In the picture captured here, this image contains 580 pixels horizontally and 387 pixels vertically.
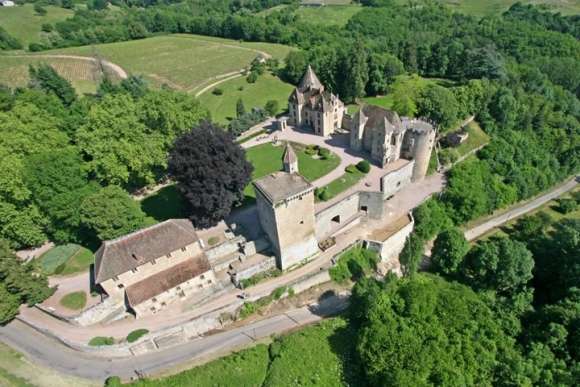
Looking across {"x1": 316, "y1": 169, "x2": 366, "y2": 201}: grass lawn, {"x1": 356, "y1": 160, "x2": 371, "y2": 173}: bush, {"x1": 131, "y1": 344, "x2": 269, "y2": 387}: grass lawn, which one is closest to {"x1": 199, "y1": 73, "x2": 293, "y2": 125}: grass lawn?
{"x1": 356, "y1": 160, "x2": 371, "y2": 173}: bush

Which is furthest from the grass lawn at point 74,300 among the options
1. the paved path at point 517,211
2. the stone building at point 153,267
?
the paved path at point 517,211

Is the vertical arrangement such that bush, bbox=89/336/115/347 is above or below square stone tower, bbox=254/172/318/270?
below

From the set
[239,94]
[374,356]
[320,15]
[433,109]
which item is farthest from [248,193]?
[320,15]

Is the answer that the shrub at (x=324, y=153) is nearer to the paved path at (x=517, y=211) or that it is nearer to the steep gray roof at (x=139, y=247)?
the paved path at (x=517, y=211)

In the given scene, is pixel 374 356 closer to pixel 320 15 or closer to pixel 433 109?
pixel 433 109

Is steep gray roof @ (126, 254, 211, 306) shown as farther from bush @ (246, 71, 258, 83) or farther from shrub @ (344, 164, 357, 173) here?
bush @ (246, 71, 258, 83)
